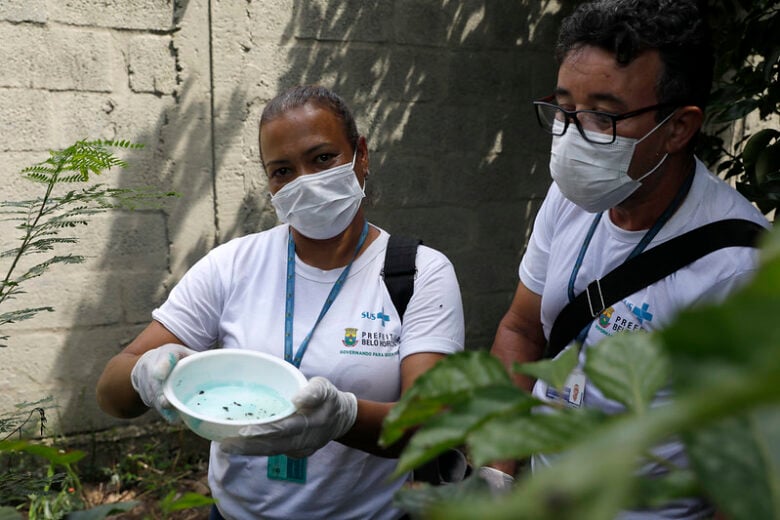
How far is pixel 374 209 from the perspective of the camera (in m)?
3.79

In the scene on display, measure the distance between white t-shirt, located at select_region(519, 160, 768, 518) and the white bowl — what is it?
2.08ft

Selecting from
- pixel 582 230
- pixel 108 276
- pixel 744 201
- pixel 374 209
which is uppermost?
pixel 744 201

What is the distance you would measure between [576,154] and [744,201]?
16.0 inches

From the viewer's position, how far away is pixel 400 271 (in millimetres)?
1955

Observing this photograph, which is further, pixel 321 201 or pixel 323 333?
pixel 321 201

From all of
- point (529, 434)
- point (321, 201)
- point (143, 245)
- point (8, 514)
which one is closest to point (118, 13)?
point (143, 245)

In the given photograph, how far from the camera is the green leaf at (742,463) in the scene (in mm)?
314

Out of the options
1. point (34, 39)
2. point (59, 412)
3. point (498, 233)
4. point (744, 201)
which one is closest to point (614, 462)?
point (744, 201)

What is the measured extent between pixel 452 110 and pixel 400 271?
2.15 metres

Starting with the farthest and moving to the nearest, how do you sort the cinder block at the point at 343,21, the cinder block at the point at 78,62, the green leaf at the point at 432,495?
the cinder block at the point at 343,21 < the cinder block at the point at 78,62 < the green leaf at the point at 432,495

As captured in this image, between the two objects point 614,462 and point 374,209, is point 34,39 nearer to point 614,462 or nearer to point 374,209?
point 374,209

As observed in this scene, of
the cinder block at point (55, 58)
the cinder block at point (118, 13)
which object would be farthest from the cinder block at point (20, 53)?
the cinder block at point (118, 13)

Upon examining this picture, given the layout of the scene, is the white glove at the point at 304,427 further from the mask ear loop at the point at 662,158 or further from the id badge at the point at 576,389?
the mask ear loop at the point at 662,158

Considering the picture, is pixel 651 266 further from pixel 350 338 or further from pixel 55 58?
pixel 55 58
